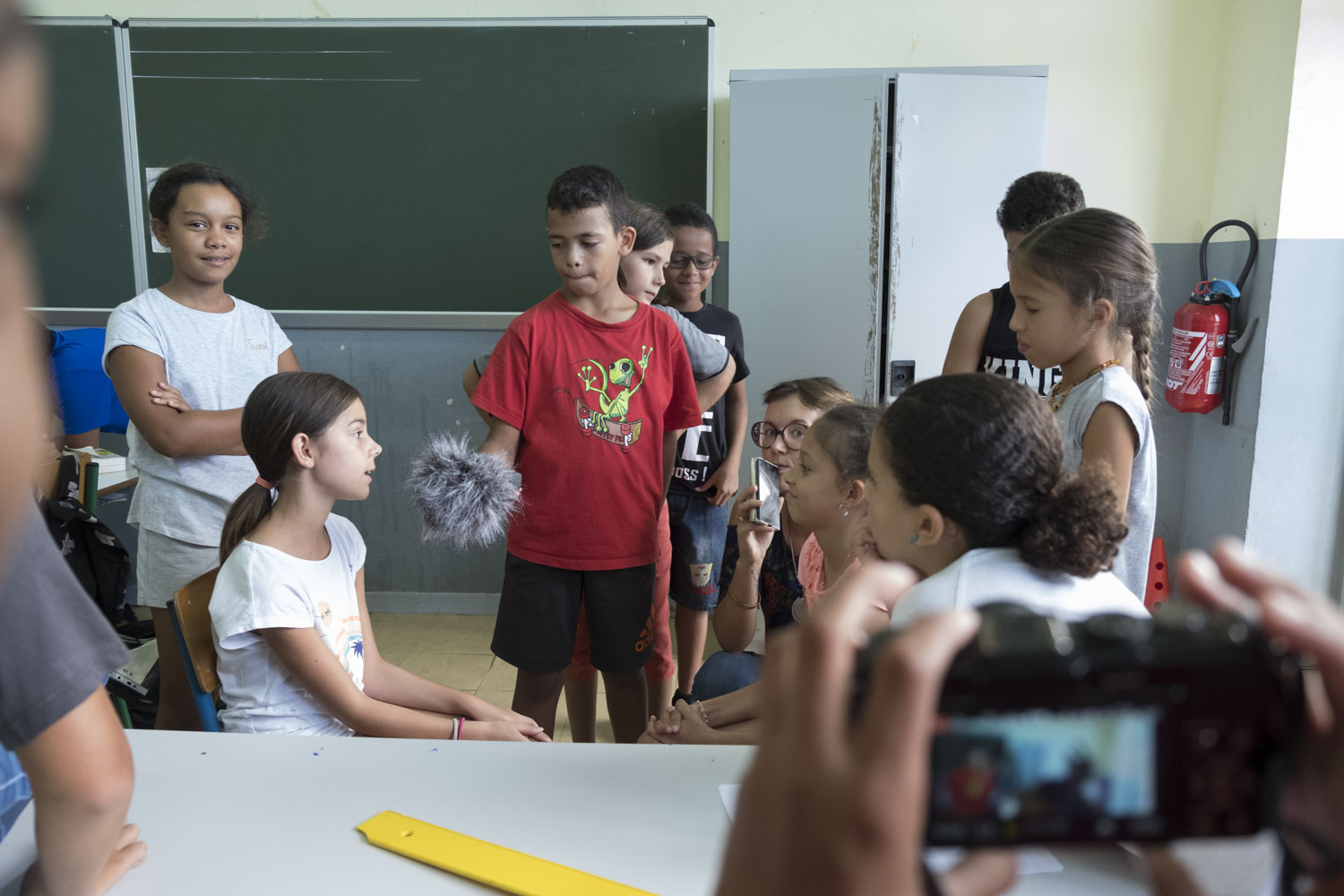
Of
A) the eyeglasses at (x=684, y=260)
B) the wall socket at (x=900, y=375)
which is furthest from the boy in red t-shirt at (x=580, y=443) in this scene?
the wall socket at (x=900, y=375)

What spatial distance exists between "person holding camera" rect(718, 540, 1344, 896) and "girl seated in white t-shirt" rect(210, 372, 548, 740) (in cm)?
127

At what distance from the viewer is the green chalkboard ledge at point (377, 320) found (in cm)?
379

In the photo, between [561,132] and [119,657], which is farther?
[561,132]

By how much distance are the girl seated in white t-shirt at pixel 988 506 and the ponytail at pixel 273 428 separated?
1.10 metres

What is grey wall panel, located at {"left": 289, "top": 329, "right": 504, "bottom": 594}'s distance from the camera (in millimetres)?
3877

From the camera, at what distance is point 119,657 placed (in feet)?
2.95

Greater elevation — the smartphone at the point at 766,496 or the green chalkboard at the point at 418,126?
the green chalkboard at the point at 418,126

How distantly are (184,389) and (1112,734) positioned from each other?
226 cm

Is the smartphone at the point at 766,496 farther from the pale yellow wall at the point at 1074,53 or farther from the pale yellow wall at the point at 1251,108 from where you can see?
the pale yellow wall at the point at 1251,108

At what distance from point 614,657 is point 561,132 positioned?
2282 millimetres

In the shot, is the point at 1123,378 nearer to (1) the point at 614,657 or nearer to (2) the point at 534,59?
(1) the point at 614,657

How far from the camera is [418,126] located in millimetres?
3684

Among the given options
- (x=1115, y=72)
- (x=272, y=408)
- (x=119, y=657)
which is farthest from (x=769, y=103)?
(x=119, y=657)

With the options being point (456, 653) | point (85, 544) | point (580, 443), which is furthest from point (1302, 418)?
point (85, 544)
